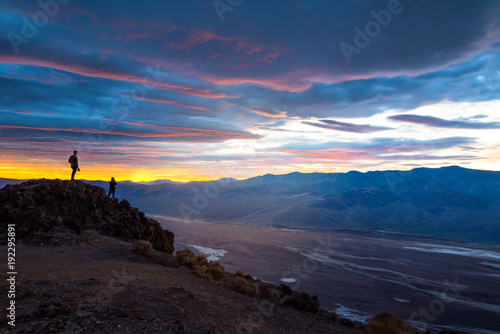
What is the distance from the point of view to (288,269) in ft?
133

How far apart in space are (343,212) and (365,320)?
124091 millimetres

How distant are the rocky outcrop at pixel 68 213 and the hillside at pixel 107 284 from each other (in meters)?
0.05

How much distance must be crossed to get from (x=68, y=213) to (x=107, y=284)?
10.2 m

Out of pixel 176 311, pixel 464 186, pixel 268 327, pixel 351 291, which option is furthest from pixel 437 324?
pixel 464 186

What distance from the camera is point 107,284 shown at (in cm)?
758

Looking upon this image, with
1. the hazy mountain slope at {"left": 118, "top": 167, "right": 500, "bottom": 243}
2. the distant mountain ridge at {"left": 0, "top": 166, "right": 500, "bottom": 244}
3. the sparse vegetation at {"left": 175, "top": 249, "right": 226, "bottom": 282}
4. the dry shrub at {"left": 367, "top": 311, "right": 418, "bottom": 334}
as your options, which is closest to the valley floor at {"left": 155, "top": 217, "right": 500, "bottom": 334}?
the dry shrub at {"left": 367, "top": 311, "right": 418, "bottom": 334}

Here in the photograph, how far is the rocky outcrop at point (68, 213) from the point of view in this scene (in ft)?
45.2

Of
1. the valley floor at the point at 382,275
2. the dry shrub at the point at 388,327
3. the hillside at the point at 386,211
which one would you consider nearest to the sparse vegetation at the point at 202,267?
the dry shrub at the point at 388,327

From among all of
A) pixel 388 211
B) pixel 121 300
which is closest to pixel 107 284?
pixel 121 300

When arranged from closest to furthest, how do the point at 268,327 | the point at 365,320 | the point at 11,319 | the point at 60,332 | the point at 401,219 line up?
the point at 60,332, the point at 11,319, the point at 268,327, the point at 365,320, the point at 401,219

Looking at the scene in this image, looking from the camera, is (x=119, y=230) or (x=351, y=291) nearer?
(x=119, y=230)

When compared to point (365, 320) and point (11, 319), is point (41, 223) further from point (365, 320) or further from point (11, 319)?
point (365, 320)

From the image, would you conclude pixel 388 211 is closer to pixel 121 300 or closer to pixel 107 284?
pixel 107 284

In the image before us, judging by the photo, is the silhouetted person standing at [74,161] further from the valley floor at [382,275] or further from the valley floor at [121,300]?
the valley floor at [382,275]
